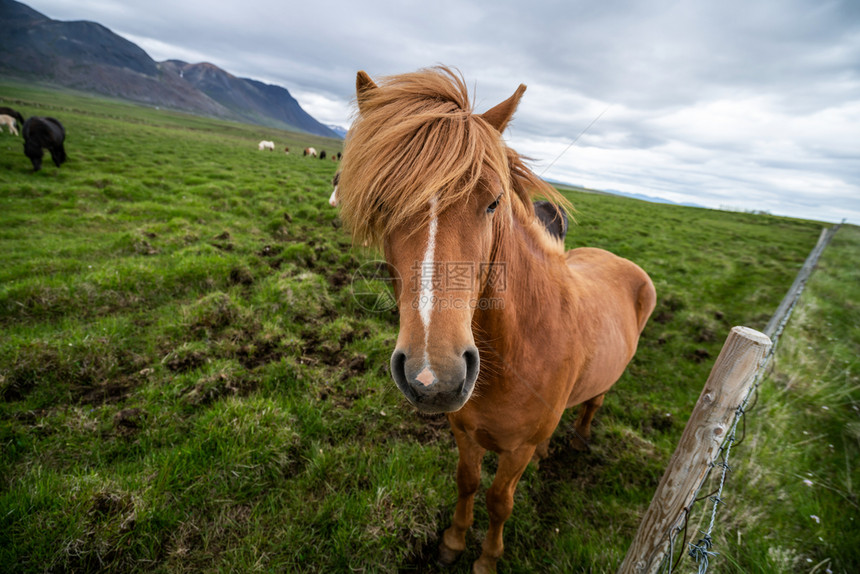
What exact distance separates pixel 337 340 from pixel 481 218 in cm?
357

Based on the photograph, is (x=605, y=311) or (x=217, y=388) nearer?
(x=605, y=311)

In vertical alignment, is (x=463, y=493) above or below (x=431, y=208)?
below

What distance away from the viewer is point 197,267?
593cm

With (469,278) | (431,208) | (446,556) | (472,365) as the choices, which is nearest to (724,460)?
(446,556)

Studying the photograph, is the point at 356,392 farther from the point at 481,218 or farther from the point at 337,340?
the point at 481,218

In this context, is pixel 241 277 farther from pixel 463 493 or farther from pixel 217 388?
pixel 463 493

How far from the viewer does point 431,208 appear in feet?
5.46

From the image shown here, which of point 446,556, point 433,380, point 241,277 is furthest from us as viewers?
point 241,277

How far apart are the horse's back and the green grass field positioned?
45.8 inches

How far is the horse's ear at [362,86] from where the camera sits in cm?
216

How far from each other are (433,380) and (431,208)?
0.83 m

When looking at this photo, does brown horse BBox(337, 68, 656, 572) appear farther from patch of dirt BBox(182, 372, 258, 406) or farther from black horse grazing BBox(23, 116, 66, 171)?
black horse grazing BBox(23, 116, 66, 171)

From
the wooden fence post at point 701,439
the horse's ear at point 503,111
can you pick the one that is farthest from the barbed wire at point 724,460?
the horse's ear at point 503,111

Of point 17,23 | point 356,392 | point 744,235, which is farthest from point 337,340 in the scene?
point 17,23
